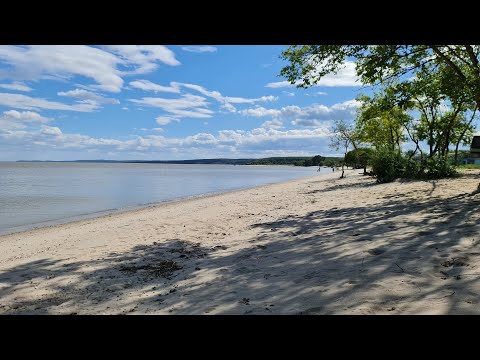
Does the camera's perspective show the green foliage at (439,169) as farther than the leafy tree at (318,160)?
No

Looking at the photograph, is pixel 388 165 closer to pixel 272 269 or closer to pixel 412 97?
pixel 412 97

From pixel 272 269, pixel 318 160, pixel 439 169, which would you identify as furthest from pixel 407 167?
pixel 318 160

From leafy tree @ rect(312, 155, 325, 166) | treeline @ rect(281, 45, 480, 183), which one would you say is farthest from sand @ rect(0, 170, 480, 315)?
leafy tree @ rect(312, 155, 325, 166)

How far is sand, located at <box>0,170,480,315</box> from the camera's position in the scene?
177 inches

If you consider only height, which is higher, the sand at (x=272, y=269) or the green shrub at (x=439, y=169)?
the green shrub at (x=439, y=169)

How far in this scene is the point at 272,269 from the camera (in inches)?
242

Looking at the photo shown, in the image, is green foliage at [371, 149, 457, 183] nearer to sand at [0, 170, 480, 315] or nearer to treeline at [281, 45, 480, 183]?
treeline at [281, 45, 480, 183]

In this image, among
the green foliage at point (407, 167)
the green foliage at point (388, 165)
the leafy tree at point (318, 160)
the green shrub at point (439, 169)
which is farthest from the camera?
the leafy tree at point (318, 160)

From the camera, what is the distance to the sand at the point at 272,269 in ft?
14.8

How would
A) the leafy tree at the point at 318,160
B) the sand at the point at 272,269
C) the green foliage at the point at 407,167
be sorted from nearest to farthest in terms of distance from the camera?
the sand at the point at 272,269
the green foliage at the point at 407,167
the leafy tree at the point at 318,160

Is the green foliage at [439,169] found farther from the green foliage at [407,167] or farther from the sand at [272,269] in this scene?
the sand at [272,269]

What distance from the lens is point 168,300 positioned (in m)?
5.06

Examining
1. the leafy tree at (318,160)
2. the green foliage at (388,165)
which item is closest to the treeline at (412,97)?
the green foliage at (388,165)
